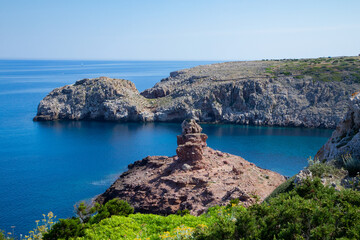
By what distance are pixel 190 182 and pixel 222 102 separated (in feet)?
199

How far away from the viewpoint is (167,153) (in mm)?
58969

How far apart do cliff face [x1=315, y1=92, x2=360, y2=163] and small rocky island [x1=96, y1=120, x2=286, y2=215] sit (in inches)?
316

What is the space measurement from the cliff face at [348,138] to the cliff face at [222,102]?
6240cm

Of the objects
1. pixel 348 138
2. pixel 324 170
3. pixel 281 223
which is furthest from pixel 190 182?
pixel 281 223

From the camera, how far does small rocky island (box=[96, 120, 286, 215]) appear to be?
30969 mm

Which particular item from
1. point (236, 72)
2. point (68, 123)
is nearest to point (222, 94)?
point (236, 72)

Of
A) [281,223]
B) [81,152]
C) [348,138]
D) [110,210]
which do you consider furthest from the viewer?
[81,152]

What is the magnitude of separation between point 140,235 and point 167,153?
137 feet

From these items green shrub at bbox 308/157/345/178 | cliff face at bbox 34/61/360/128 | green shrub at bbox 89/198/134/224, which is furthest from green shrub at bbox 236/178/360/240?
cliff face at bbox 34/61/360/128

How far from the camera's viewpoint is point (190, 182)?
34.0 metres

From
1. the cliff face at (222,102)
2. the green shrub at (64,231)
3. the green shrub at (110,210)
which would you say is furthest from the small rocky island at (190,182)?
the cliff face at (222,102)

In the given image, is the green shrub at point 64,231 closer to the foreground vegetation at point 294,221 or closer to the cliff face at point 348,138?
the foreground vegetation at point 294,221

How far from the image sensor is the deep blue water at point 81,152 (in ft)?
125

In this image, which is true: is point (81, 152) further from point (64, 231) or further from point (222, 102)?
point (222, 102)
